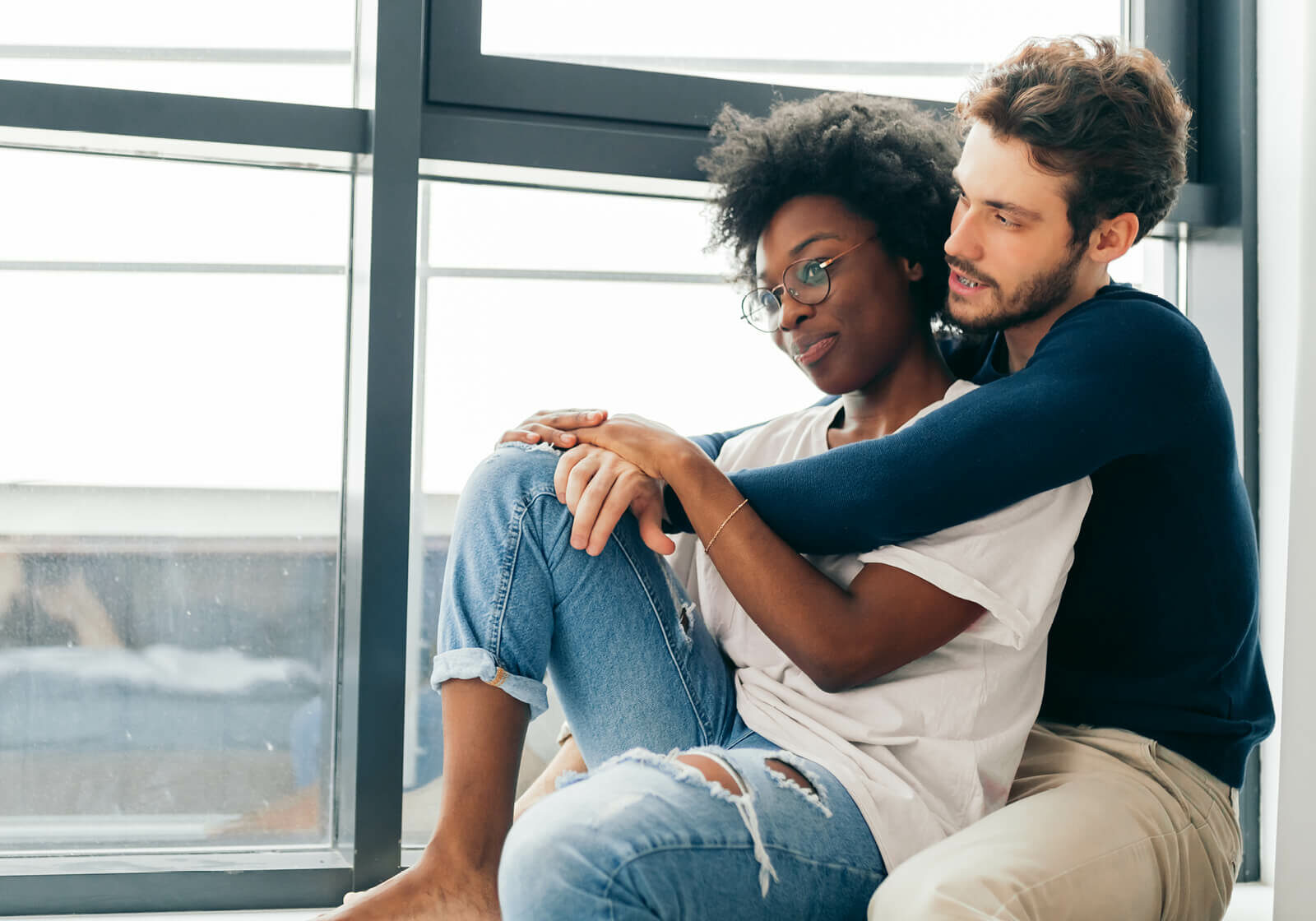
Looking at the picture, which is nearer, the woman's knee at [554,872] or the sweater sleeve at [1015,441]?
the woman's knee at [554,872]

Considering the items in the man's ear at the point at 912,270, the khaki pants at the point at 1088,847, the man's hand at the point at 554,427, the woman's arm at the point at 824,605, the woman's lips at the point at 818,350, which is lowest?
the khaki pants at the point at 1088,847

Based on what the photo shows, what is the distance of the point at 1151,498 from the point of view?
1.17m

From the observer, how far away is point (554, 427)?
1.25 meters

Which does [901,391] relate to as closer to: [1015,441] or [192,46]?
[1015,441]

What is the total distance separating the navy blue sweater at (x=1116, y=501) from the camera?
1055mm

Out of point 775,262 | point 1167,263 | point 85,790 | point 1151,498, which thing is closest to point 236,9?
point 775,262

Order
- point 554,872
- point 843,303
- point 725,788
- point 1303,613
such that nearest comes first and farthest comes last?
1. point 554,872
2. point 725,788
3. point 1303,613
4. point 843,303

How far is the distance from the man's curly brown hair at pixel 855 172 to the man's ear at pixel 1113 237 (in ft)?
0.68

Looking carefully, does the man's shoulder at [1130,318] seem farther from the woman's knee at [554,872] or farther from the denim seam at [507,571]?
the woman's knee at [554,872]

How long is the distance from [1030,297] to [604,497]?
54cm

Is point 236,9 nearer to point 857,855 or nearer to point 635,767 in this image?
point 635,767

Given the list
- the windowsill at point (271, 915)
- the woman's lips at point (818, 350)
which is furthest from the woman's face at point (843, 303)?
the windowsill at point (271, 915)

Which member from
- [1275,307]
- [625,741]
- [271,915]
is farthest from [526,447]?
[1275,307]

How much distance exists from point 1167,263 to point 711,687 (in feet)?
3.97
